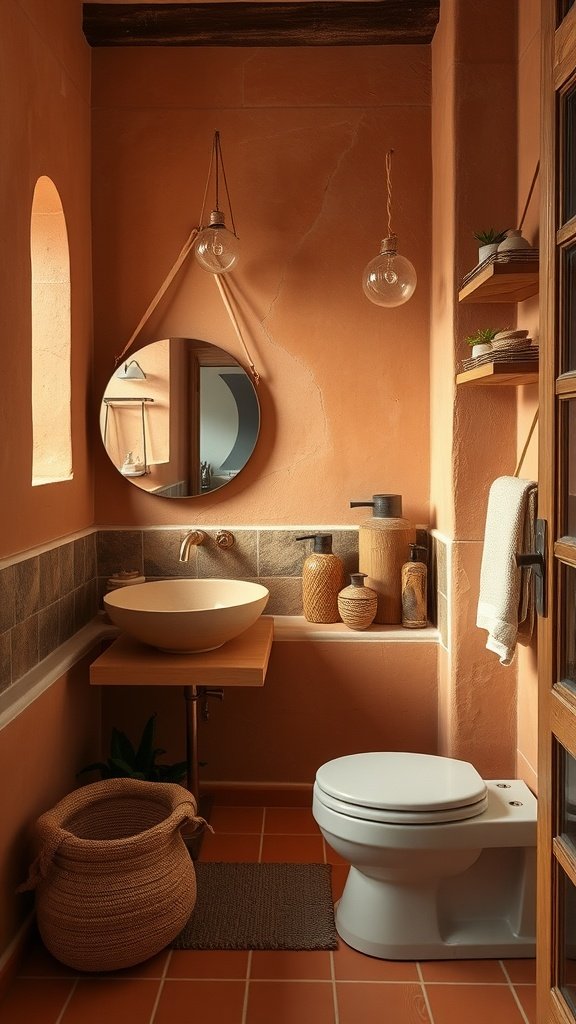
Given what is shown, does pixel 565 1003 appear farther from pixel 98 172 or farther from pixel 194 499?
pixel 98 172

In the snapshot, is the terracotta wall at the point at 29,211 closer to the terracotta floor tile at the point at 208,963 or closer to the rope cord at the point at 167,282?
the rope cord at the point at 167,282

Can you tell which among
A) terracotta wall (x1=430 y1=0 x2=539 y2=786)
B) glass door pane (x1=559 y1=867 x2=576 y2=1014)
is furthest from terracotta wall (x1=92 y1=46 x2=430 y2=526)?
glass door pane (x1=559 y1=867 x2=576 y2=1014)

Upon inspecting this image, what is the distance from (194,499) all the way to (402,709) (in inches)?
38.2

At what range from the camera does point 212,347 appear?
9.63 feet

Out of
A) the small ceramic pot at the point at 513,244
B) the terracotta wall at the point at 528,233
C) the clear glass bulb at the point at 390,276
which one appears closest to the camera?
the small ceramic pot at the point at 513,244

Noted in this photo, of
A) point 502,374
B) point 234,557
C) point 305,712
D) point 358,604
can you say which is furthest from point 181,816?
point 502,374

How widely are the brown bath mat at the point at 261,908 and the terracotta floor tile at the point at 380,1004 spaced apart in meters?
0.17

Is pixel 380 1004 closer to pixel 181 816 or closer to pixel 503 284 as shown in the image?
pixel 181 816

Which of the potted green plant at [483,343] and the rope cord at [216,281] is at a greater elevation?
the rope cord at [216,281]

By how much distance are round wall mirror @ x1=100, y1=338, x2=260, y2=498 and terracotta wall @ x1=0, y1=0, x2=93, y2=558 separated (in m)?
0.13

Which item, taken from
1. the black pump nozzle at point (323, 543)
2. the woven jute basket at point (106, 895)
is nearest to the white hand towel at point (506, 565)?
the black pump nozzle at point (323, 543)

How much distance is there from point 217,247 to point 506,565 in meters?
1.32

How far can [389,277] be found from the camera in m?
2.63

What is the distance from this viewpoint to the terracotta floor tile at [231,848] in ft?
8.36
